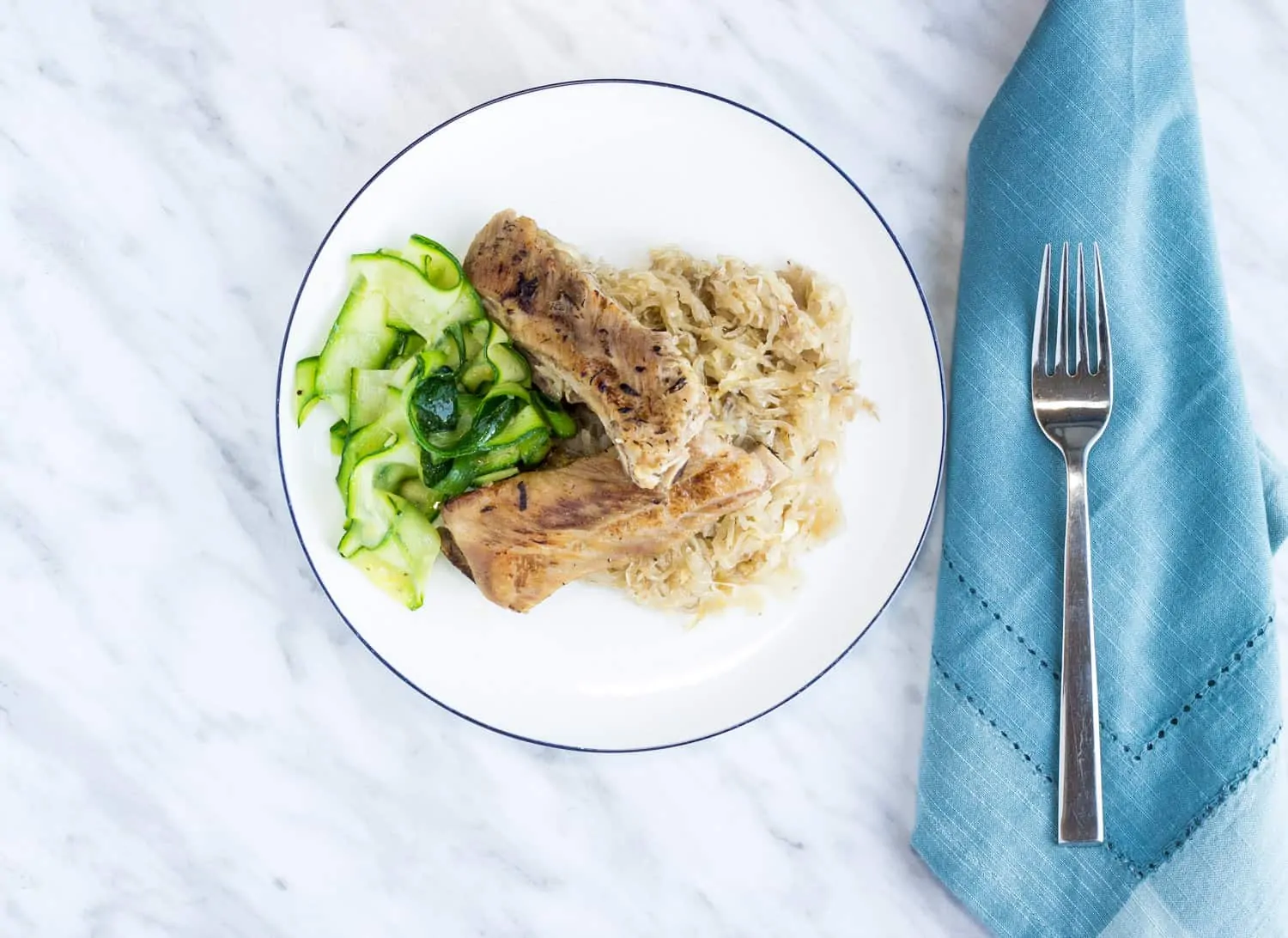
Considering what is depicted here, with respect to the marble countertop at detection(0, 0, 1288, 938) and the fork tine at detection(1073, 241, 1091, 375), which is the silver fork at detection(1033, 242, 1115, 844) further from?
the marble countertop at detection(0, 0, 1288, 938)

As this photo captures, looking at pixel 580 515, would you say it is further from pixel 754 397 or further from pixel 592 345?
pixel 754 397

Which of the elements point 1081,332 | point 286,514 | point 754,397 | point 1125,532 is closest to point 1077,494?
point 1125,532

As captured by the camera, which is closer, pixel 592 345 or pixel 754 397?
pixel 592 345

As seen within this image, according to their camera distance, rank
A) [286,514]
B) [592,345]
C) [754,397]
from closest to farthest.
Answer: [592,345]
[754,397]
[286,514]

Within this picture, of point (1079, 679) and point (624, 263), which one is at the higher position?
point (624, 263)

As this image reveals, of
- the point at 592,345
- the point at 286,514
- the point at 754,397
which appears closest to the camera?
the point at 592,345

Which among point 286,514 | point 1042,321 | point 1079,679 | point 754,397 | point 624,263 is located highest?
point 1042,321
